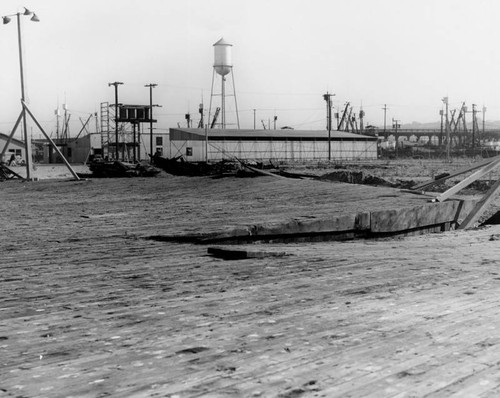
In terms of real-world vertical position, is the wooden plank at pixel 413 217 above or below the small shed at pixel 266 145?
below

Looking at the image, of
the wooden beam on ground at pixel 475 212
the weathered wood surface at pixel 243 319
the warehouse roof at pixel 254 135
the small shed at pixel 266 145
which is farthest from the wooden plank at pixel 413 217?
the warehouse roof at pixel 254 135

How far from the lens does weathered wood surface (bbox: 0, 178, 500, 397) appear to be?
12.1 feet

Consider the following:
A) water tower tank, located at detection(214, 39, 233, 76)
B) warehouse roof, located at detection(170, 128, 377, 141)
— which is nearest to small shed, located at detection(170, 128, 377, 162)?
warehouse roof, located at detection(170, 128, 377, 141)

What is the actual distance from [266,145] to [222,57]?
1276 cm

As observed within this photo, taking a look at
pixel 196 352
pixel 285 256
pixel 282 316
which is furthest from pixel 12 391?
pixel 285 256

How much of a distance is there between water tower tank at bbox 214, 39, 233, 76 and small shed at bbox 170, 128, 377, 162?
6.56 m

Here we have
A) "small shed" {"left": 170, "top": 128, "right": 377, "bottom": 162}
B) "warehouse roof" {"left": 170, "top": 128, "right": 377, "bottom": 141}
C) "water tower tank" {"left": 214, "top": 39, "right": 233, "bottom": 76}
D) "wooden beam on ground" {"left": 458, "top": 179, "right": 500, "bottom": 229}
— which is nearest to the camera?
"wooden beam on ground" {"left": 458, "top": 179, "right": 500, "bottom": 229}

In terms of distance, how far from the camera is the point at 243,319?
4969 mm

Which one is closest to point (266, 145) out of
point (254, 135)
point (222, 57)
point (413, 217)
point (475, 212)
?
point (254, 135)

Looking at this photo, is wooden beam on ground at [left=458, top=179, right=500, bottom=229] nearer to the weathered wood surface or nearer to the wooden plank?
the wooden plank

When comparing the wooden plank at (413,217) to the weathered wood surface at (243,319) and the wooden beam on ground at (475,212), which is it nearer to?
the wooden beam on ground at (475,212)

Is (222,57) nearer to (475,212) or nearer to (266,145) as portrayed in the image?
(266,145)

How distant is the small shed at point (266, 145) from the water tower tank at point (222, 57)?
6559 mm

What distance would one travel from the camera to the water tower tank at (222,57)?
65.6 meters
